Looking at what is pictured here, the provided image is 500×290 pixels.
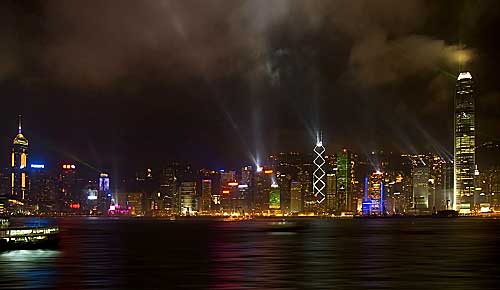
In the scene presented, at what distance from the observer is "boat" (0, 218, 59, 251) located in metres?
107

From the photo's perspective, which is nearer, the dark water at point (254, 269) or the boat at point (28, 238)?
the dark water at point (254, 269)

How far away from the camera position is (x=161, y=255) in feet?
303

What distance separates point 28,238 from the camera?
364 feet

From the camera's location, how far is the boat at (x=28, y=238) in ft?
351

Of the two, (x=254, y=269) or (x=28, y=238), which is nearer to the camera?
(x=254, y=269)

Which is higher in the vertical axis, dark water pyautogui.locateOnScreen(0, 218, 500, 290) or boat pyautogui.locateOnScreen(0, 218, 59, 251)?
boat pyautogui.locateOnScreen(0, 218, 59, 251)

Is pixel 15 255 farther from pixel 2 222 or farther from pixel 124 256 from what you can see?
pixel 2 222

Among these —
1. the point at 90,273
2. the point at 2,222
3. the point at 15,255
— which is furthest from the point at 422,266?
the point at 2,222

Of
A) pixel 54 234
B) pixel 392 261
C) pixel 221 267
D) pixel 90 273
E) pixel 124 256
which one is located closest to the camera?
pixel 90 273

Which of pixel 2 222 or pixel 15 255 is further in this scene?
pixel 2 222

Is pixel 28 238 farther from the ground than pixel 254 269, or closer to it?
farther from the ground

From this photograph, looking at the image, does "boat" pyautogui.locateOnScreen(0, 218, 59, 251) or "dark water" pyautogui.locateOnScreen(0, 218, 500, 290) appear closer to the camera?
"dark water" pyautogui.locateOnScreen(0, 218, 500, 290)

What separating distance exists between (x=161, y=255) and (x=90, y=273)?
25527 millimetres

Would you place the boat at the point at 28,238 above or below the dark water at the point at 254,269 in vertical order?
above
